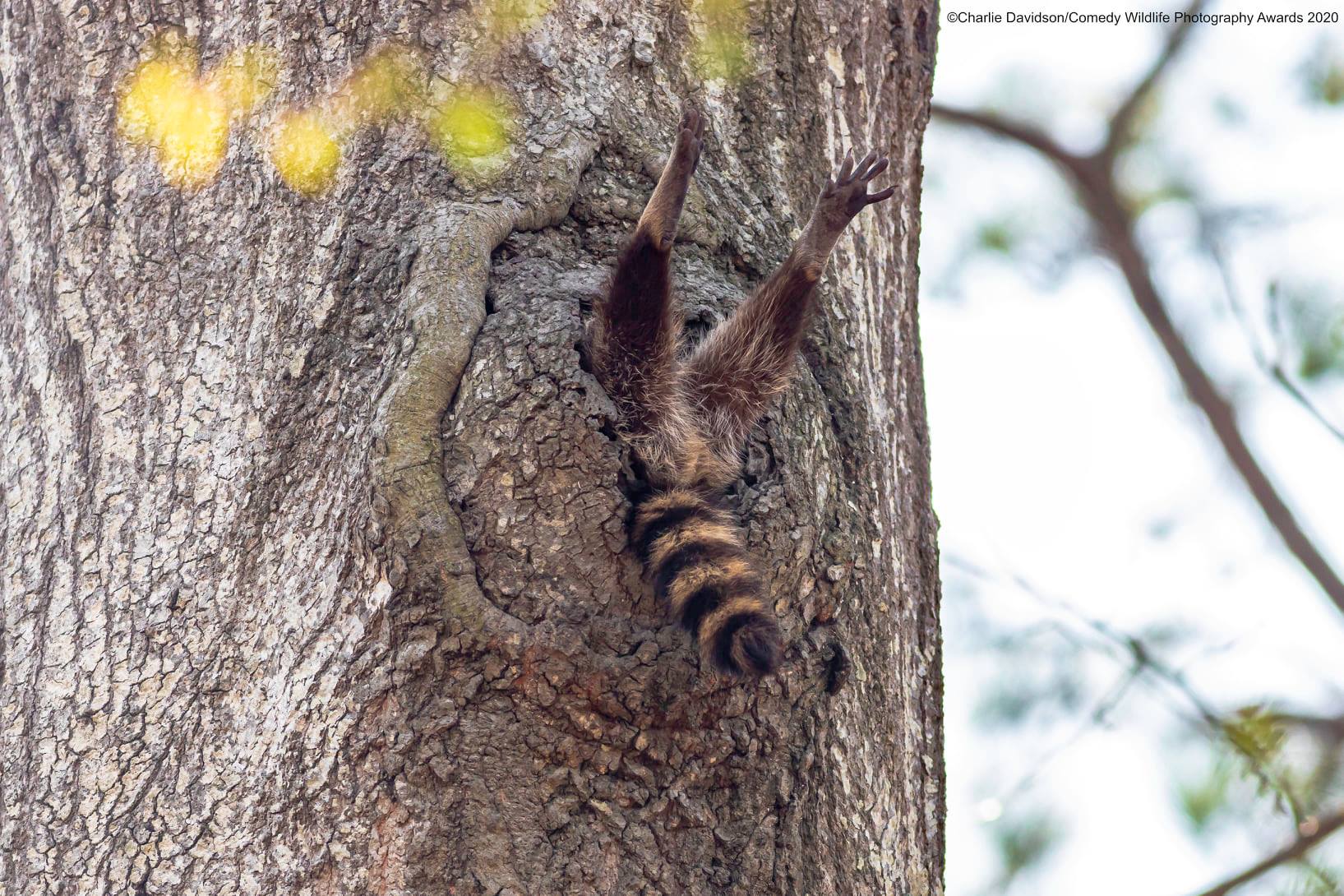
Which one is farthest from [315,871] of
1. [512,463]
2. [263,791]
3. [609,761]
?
[512,463]

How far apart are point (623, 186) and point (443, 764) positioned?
1010 millimetres

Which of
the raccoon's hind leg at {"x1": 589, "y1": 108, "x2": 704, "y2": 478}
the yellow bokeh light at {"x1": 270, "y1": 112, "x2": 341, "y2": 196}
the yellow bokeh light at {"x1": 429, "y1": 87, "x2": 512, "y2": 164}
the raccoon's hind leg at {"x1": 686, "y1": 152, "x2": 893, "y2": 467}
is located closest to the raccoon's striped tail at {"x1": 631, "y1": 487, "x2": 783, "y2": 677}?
the raccoon's hind leg at {"x1": 589, "y1": 108, "x2": 704, "y2": 478}

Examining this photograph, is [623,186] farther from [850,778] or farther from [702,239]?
[850,778]

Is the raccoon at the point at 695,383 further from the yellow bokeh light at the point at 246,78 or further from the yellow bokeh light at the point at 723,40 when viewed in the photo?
the yellow bokeh light at the point at 246,78

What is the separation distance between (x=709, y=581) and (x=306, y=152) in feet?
3.04

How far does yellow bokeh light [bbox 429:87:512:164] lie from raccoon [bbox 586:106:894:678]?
10.5 inches

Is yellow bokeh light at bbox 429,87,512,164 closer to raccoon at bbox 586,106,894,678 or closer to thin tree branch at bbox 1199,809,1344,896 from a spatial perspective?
raccoon at bbox 586,106,894,678

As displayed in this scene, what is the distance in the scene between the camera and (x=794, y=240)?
2238 mm

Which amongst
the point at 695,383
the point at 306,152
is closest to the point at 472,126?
the point at 306,152

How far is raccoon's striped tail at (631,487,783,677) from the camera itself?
5.22 ft

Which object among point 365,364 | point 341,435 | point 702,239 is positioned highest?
point 702,239

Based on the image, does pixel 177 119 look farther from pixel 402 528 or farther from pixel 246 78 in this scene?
pixel 402 528

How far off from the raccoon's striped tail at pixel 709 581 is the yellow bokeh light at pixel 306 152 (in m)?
0.70

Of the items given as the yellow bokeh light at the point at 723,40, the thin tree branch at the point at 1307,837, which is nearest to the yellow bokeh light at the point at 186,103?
the yellow bokeh light at the point at 723,40
